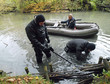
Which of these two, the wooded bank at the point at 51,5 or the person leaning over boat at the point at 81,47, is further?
the wooded bank at the point at 51,5

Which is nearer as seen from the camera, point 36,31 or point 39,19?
point 39,19

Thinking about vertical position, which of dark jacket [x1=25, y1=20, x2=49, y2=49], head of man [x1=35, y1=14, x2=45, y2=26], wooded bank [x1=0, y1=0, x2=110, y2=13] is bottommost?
dark jacket [x1=25, y1=20, x2=49, y2=49]

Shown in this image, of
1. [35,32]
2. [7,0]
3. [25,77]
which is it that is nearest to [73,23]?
[35,32]

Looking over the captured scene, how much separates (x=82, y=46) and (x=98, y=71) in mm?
1128

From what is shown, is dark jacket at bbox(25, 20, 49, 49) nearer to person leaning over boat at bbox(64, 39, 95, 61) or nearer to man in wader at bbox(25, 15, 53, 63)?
man in wader at bbox(25, 15, 53, 63)

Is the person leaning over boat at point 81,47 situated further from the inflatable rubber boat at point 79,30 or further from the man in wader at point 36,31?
the inflatable rubber boat at point 79,30

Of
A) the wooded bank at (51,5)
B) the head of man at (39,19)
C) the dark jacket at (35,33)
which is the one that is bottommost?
the dark jacket at (35,33)

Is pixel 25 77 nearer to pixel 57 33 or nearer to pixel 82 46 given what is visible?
pixel 82 46

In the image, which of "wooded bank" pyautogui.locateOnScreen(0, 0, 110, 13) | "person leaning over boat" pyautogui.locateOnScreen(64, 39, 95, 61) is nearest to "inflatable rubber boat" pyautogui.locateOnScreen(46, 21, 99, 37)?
"person leaning over boat" pyautogui.locateOnScreen(64, 39, 95, 61)

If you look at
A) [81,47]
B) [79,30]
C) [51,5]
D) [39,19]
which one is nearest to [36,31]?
[39,19]

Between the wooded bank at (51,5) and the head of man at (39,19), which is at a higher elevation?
the wooded bank at (51,5)

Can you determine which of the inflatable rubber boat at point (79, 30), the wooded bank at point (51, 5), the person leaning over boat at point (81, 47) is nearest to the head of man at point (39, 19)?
the person leaning over boat at point (81, 47)

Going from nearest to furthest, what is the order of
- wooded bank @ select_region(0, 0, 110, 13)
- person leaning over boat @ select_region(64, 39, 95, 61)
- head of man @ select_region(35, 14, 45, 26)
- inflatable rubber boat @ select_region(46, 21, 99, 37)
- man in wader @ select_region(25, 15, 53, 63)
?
head of man @ select_region(35, 14, 45, 26), man in wader @ select_region(25, 15, 53, 63), person leaning over boat @ select_region(64, 39, 95, 61), inflatable rubber boat @ select_region(46, 21, 99, 37), wooded bank @ select_region(0, 0, 110, 13)

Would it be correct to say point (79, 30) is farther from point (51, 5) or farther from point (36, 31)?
point (51, 5)
